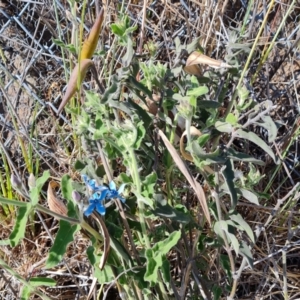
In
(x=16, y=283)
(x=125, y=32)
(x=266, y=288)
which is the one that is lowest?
(x=16, y=283)

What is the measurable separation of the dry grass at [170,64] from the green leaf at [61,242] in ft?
1.65

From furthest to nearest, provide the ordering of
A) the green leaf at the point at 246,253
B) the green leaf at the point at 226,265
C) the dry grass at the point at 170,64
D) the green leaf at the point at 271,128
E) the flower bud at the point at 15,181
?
the dry grass at the point at 170,64, the green leaf at the point at 226,265, the green leaf at the point at 246,253, the green leaf at the point at 271,128, the flower bud at the point at 15,181

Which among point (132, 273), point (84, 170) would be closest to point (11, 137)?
point (84, 170)

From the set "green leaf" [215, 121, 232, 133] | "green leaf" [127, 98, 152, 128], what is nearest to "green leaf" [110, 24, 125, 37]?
"green leaf" [127, 98, 152, 128]

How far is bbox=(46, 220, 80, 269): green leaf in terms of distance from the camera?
1.00 metres

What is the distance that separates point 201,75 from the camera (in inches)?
47.9

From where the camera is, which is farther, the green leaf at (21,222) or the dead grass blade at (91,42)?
the dead grass blade at (91,42)

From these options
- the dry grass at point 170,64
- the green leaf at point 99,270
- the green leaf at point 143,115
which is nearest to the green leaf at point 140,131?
the green leaf at point 143,115

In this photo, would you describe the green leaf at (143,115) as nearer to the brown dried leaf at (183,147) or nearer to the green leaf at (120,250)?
the brown dried leaf at (183,147)

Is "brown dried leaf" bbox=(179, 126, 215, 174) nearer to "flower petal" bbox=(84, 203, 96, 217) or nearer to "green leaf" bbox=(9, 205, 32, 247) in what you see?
"flower petal" bbox=(84, 203, 96, 217)

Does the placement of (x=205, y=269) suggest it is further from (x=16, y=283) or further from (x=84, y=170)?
(x=16, y=283)

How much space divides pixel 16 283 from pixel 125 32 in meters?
0.90

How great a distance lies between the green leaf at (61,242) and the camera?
100 cm

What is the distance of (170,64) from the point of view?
153cm
